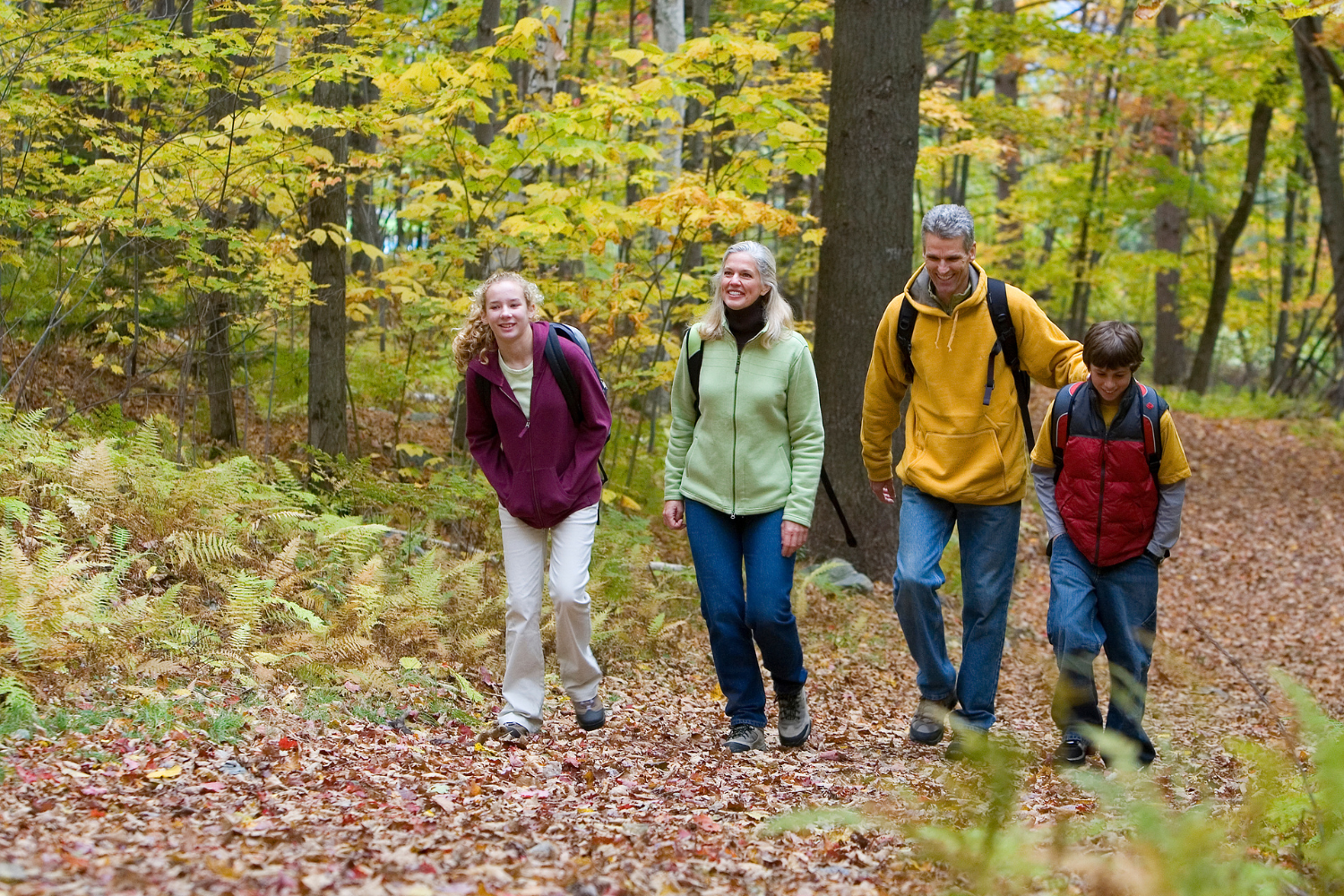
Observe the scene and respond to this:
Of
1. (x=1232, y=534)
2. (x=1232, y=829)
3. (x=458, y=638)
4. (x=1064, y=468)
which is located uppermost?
(x=1064, y=468)

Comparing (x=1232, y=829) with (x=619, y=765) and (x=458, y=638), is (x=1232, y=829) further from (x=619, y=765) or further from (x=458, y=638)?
(x=458, y=638)

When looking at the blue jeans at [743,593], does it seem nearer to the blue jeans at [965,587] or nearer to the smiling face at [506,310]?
the blue jeans at [965,587]

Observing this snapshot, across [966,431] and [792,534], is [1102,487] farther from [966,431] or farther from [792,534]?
[792,534]

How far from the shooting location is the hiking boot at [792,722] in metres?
5.27

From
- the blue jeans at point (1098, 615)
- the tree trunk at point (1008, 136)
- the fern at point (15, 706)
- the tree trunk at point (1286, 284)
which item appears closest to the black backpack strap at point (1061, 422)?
the blue jeans at point (1098, 615)

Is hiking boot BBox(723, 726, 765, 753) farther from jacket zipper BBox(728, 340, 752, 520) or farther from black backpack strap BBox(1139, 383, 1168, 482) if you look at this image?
black backpack strap BBox(1139, 383, 1168, 482)

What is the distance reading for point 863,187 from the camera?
29.0ft

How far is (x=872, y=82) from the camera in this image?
8711 mm

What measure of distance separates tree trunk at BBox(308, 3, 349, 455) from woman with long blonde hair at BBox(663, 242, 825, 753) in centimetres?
462

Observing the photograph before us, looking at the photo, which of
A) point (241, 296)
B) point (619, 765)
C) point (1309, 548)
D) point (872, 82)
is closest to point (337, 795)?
point (619, 765)

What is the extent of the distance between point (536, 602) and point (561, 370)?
3.39ft

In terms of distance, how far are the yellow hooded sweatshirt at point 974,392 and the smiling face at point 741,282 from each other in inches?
24.9

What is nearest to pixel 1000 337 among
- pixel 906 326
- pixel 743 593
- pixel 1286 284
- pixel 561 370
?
pixel 906 326

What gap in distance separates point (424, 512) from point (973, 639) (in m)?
4.26
